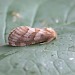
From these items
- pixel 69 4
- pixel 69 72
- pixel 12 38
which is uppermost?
pixel 69 4

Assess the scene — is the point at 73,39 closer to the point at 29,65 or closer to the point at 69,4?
the point at 29,65

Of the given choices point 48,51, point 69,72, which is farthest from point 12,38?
point 69,72

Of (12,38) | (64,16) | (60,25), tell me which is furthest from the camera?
(64,16)

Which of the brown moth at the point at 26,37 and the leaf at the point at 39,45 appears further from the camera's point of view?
the brown moth at the point at 26,37

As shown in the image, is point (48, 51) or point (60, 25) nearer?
point (48, 51)

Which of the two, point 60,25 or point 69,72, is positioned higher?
point 60,25

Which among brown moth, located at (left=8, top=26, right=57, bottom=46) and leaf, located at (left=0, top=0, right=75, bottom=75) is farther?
brown moth, located at (left=8, top=26, right=57, bottom=46)

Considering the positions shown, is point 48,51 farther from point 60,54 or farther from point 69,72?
point 69,72

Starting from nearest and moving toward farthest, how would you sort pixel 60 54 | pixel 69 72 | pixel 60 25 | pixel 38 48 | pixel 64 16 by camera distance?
pixel 69 72 → pixel 60 54 → pixel 38 48 → pixel 60 25 → pixel 64 16
